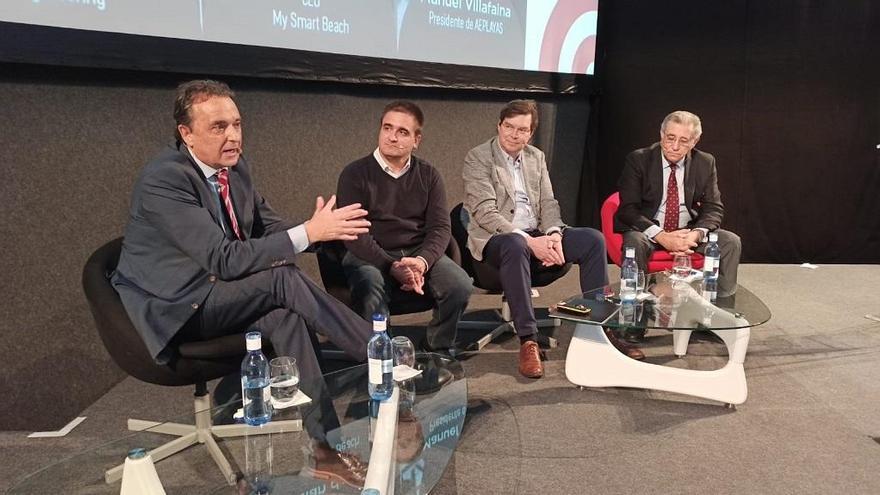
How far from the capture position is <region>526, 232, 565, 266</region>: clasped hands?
3.13 metres

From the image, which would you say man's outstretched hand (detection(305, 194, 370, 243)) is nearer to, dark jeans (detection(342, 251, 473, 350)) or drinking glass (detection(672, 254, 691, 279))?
dark jeans (detection(342, 251, 473, 350))

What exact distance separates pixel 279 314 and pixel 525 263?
1253mm

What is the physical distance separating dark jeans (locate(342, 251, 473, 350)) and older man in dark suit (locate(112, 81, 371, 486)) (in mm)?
535

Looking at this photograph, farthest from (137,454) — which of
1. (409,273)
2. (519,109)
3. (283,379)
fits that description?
(519,109)

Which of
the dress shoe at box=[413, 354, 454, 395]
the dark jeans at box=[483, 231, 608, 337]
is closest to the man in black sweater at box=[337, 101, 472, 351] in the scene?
the dark jeans at box=[483, 231, 608, 337]

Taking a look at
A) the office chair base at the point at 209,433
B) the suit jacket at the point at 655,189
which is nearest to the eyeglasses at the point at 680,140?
the suit jacket at the point at 655,189

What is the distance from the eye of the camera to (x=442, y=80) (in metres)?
4.12

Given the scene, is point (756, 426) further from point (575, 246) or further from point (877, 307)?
point (877, 307)

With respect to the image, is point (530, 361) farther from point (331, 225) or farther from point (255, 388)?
point (255, 388)

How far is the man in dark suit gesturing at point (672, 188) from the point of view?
11.3 feet

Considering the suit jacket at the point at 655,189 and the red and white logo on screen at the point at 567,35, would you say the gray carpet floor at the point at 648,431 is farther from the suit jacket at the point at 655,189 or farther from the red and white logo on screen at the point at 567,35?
the red and white logo on screen at the point at 567,35

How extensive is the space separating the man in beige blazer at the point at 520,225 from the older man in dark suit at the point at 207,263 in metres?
0.95

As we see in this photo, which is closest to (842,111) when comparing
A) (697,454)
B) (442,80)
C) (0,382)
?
(442,80)

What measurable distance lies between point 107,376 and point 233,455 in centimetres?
155
